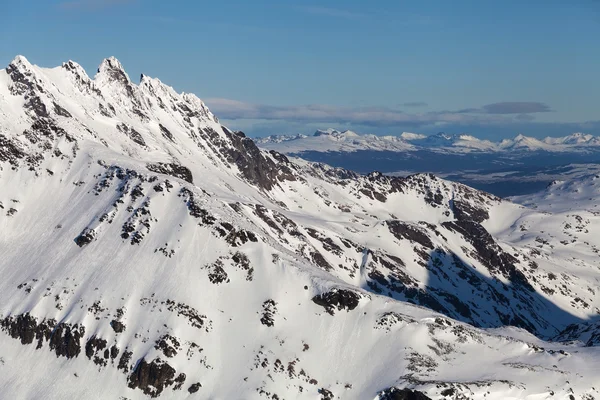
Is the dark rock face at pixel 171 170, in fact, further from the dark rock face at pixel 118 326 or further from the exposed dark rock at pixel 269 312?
the exposed dark rock at pixel 269 312

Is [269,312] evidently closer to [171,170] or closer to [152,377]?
[152,377]

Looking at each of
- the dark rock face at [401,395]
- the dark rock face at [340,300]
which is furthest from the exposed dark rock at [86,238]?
the dark rock face at [401,395]

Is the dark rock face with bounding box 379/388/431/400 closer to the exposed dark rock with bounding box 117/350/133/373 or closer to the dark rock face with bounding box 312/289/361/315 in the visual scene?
the dark rock face with bounding box 312/289/361/315

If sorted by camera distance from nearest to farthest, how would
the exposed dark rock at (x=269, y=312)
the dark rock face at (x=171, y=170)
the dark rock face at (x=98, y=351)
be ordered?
the dark rock face at (x=98, y=351) < the exposed dark rock at (x=269, y=312) < the dark rock face at (x=171, y=170)

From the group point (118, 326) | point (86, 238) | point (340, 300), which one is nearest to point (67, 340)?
point (118, 326)

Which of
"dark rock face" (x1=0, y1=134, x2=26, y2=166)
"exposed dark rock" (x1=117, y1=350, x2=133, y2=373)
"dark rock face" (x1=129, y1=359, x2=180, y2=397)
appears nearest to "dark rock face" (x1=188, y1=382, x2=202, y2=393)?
"dark rock face" (x1=129, y1=359, x2=180, y2=397)

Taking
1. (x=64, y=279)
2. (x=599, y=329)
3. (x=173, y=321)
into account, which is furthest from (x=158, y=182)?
(x=599, y=329)
